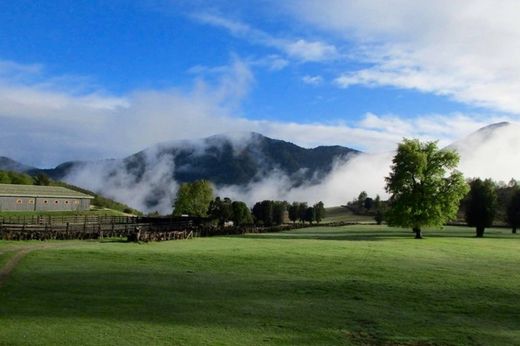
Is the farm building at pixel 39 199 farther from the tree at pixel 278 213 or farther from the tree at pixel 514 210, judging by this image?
the tree at pixel 514 210

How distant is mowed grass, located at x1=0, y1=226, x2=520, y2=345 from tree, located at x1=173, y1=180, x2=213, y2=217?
63.0 m

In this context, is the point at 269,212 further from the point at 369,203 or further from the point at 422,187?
the point at 369,203

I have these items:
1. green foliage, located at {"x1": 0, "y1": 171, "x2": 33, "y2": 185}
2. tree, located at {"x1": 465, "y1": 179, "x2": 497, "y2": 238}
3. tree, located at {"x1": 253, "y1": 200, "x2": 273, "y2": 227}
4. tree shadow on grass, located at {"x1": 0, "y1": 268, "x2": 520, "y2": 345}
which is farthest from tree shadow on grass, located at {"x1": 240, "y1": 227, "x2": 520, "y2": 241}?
green foliage, located at {"x1": 0, "y1": 171, "x2": 33, "y2": 185}

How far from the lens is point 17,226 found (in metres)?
47.2

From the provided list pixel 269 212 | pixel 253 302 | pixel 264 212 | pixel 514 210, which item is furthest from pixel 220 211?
pixel 253 302

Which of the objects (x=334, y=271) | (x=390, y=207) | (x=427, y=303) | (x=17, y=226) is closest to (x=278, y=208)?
(x=390, y=207)

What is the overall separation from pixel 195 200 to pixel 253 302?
7693cm

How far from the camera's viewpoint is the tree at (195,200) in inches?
3770

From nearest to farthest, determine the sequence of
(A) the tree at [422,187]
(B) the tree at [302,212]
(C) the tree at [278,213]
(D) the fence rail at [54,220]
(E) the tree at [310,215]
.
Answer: (D) the fence rail at [54,220] < (A) the tree at [422,187] < (C) the tree at [278,213] < (E) the tree at [310,215] < (B) the tree at [302,212]

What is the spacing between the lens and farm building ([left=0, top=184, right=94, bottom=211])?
3172 inches

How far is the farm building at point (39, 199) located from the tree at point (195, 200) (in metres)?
19.0

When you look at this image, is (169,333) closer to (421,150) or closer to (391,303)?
(391,303)

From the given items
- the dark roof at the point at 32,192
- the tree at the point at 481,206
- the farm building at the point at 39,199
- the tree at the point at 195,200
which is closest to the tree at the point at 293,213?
the tree at the point at 195,200

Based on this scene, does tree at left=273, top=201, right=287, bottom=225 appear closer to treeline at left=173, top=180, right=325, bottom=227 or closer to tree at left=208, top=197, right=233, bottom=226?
treeline at left=173, top=180, right=325, bottom=227
